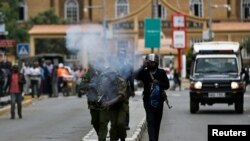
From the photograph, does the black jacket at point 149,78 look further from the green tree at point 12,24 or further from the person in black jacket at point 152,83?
the green tree at point 12,24

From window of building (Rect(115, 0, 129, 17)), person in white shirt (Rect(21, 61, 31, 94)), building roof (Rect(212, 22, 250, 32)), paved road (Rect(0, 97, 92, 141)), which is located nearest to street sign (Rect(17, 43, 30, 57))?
person in white shirt (Rect(21, 61, 31, 94))

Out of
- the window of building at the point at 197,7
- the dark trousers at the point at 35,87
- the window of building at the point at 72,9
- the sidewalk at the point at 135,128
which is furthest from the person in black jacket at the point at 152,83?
the window of building at the point at 72,9

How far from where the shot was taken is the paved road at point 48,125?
2144 centimetres

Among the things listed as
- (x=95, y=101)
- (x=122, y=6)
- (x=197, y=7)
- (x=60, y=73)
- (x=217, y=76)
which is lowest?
(x=60, y=73)

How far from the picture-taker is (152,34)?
49062 millimetres

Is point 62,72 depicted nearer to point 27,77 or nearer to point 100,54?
point 27,77

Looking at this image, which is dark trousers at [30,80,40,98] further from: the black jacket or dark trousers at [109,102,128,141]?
dark trousers at [109,102,128,141]

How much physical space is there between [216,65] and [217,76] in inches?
28.6

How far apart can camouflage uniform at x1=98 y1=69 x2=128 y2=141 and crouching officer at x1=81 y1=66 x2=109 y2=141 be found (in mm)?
104

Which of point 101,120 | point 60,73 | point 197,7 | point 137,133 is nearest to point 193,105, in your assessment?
point 137,133

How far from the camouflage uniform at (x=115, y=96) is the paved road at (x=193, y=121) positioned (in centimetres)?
472

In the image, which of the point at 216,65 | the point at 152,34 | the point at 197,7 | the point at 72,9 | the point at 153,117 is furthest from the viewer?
the point at 72,9

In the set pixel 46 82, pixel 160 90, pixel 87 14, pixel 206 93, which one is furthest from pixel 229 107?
pixel 87 14

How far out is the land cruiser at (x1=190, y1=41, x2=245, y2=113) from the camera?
29172mm
